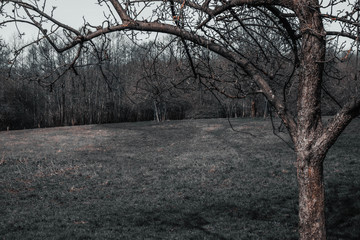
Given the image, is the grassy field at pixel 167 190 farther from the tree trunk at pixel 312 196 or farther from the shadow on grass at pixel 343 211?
the tree trunk at pixel 312 196

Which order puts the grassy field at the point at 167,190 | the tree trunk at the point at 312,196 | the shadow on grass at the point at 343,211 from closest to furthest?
the tree trunk at the point at 312,196
the shadow on grass at the point at 343,211
the grassy field at the point at 167,190

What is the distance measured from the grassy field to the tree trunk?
58.2 inches

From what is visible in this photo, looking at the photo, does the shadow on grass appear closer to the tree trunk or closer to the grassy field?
the grassy field

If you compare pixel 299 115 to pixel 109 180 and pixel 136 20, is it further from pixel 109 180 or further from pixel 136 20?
pixel 109 180

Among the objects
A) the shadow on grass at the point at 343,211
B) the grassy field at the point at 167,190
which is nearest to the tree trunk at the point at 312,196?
the grassy field at the point at 167,190

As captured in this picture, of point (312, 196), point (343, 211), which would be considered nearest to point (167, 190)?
point (343, 211)

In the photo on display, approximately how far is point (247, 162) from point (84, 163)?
9018 mm

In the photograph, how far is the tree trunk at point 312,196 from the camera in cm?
353

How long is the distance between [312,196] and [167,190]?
9168 millimetres

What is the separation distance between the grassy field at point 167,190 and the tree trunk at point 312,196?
148 centimetres

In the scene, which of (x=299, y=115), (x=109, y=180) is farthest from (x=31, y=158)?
(x=299, y=115)

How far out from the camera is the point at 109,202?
1077cm

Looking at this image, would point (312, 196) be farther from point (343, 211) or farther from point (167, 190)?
point (167, 190)

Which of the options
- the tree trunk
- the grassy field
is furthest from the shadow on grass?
the tree trunk
